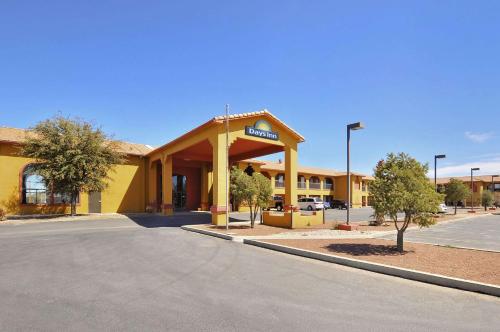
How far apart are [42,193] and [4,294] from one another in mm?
22918

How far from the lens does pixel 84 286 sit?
668 cm

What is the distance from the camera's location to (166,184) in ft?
86.1

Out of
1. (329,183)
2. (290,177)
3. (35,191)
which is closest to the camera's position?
(290,177)

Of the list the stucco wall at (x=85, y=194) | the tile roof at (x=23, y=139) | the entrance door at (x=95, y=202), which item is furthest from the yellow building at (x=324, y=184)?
the entrance door at (x=95, y=202)

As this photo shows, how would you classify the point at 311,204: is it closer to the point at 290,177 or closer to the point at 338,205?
the point at 338,205

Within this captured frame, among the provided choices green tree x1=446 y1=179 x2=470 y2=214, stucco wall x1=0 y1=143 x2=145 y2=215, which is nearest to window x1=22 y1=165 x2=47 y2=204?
stucco wall x1=0 y1=143 x2=145 y2=215

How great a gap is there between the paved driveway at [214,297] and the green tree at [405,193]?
10.2 ft

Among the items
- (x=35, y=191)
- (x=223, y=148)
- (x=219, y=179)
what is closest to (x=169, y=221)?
(x=219, y=179)

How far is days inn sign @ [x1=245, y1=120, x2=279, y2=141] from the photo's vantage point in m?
19.8

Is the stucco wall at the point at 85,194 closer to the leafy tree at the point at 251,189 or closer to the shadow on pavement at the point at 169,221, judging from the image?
the shadow on pavement at the point at 169,221

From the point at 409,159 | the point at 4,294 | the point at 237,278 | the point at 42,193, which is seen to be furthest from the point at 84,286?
the point at 42,193

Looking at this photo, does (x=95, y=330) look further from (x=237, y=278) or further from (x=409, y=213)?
(x=409, y=213)

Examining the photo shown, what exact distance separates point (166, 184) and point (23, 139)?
1173cm

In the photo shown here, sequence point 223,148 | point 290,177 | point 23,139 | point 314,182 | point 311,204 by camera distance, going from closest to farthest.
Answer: point 223,148, point 290,177, point 23,139, point 311,204, point 314,182
